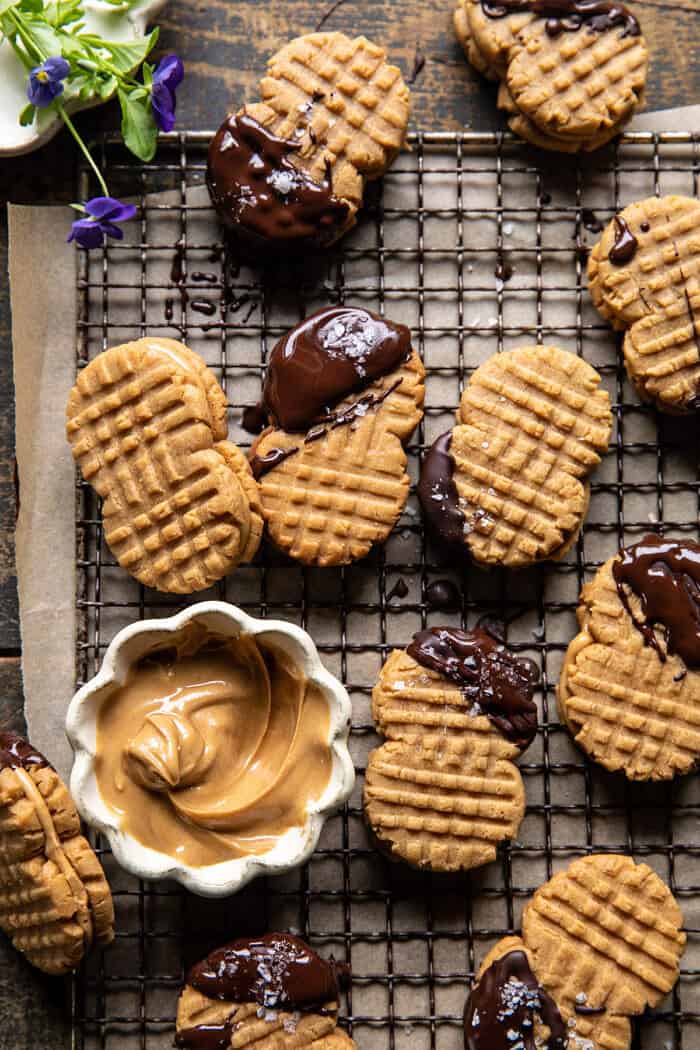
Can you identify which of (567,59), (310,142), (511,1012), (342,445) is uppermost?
(567,59)

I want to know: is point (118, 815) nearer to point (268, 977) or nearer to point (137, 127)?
point (268, 977)

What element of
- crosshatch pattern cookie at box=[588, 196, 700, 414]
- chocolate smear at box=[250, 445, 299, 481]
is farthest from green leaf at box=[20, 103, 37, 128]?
crosshatch pattern cookie at box=[588, 196, 700, 414]

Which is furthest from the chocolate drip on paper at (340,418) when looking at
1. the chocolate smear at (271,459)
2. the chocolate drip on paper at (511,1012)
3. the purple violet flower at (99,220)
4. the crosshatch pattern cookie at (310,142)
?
the chocolate drip on paper at (511,1012)

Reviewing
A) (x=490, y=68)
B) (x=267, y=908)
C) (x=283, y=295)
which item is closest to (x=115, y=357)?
(x=283, y=295)

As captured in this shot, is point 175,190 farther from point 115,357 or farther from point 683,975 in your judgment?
point 683,975

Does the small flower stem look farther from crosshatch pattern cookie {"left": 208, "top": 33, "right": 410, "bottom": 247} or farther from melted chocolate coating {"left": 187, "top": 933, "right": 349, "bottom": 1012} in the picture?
melted chocolate coating {"left": 187, "top": 933, "right": 349, "bottom": 1012}

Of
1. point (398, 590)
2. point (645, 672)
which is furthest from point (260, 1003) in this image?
point (645, 672)

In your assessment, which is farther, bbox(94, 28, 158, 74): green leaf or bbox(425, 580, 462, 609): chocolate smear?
bbox(425, 580, 462, 609): chocolate smear
